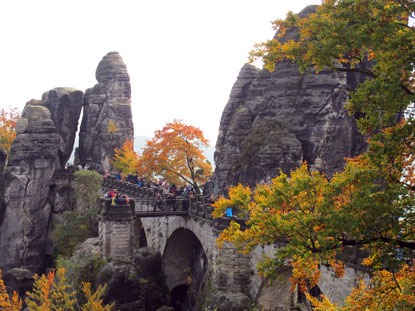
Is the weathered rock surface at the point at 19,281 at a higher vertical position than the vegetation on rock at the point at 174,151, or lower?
lower

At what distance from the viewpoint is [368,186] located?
363 inches

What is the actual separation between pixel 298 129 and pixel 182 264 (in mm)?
13671

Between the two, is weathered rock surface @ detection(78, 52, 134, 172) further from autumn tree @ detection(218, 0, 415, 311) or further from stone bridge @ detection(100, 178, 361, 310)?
autumn tree @ detection(218, 0, 415, 311)

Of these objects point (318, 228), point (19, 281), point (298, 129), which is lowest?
point (19, 281)

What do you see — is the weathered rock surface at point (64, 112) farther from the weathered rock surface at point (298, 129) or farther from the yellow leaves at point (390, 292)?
the yellow leaves at point (390, 292)

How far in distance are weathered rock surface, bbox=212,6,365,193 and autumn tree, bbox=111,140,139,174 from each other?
74.5 feet

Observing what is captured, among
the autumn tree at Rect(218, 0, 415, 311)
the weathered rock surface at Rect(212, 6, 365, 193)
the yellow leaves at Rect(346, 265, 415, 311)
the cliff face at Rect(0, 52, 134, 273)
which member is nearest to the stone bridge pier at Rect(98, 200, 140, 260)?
the weathered rock surface at Rect(212, 6, 365, 193)

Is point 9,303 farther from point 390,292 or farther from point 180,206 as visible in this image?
point 390,292

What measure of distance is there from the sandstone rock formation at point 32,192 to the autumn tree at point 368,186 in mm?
43818

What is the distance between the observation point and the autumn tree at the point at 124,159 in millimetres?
54438

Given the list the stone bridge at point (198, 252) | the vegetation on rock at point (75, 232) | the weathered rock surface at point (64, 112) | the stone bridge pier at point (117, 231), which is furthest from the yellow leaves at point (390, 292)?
the weathered rock surface at point (64, 112)

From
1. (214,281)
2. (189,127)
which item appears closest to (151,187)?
(189,127)

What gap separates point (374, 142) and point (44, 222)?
48.3m

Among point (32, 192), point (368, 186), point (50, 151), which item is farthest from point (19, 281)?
point (368, 186)
